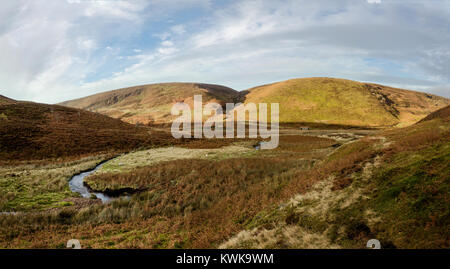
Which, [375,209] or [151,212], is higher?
[375,209]

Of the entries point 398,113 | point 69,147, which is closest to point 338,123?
point 398,113

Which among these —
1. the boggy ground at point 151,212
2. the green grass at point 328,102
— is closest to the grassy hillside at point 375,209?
the boggy ground at point 151,212

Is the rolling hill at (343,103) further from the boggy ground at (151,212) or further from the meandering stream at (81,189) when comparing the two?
the boggy ground at (151,212)

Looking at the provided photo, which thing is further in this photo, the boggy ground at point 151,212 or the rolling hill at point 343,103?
the rolling hill at point 343,103

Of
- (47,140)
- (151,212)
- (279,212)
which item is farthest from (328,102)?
(279,212)

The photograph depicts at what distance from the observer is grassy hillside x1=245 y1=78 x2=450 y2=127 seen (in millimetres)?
129375

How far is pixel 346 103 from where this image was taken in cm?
14462

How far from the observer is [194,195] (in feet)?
60.0

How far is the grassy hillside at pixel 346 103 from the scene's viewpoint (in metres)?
129

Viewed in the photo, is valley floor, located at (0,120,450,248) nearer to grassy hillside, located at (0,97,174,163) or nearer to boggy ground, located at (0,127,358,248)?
boggy ground, located at (0,127,358,248)

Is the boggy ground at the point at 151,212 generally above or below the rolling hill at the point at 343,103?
below

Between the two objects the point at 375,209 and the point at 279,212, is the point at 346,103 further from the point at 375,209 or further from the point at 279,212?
the point at 375,209
